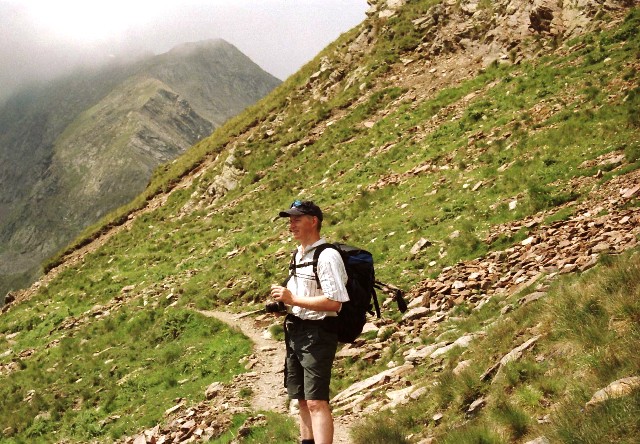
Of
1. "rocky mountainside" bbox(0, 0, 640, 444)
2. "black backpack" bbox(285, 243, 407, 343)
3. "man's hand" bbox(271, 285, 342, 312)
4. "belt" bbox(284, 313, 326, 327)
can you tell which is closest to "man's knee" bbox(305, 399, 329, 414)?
"black backpack" bbox(285, 243, 407, 343)

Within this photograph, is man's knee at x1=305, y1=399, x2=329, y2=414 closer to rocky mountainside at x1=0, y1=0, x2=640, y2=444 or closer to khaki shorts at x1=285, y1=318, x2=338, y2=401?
khaki shorts at x1=285, y1=318, x2=338, y2=401

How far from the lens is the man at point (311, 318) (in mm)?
6232

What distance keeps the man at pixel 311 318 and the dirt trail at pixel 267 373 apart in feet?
6.64

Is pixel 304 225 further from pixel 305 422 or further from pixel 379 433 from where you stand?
pixel 379 433

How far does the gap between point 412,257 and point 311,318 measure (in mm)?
10692

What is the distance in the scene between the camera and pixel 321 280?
245 inches

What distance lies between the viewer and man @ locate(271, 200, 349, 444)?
6232 mm

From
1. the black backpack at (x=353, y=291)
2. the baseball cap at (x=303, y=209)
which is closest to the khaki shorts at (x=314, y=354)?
the black backpack at (x=353, y=291)

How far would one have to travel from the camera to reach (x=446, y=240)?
16.3 m

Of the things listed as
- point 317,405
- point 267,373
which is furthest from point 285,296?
point 267,373

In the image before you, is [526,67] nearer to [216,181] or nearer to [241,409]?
[216,181]

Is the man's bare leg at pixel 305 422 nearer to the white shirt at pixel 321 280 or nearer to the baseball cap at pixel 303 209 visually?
the white shirt at pixel 321 280

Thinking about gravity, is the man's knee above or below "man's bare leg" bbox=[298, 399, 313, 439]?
above

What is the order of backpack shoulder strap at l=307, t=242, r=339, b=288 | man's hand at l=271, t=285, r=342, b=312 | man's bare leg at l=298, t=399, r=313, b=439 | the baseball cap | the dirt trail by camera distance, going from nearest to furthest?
man's hand at l=271, t=285, r=342, b=312
backpack shoulder strap at l=307, t=242, r=339, b=288
the baseball cap
man's bare leg at l=298, t=399, r=313, b=439
the dirt trail
